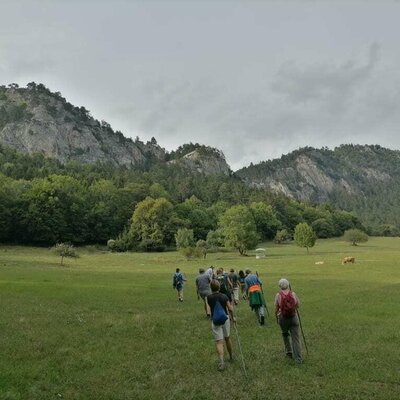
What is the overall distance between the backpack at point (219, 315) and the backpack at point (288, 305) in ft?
6.52

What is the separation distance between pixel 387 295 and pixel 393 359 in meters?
19.6

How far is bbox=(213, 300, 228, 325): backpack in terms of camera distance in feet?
51.0

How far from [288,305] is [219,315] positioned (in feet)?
7.70

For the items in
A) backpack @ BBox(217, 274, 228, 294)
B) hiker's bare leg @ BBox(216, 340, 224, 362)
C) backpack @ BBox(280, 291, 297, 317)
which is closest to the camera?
hiker's bare leg @ BBox(216, 340, 224, 362)

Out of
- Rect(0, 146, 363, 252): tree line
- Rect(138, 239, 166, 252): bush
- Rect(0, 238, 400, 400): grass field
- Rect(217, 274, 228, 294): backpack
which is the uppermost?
Rect(0, 146, 363, 252): tree line

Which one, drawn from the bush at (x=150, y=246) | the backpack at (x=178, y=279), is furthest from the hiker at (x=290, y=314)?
the bush at (x=150, y=246)

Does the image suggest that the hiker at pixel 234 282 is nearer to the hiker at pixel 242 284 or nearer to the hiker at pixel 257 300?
the hiker at pixel 242 284

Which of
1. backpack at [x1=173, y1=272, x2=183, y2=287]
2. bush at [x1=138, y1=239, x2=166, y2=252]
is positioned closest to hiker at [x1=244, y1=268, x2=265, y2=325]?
backpack at [x1=173, y1=272, x2=183, y2=287]

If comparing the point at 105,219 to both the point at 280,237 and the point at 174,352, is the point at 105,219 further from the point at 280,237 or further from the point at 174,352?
the point at 174,352

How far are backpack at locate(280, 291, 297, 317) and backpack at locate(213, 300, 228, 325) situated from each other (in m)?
1.99

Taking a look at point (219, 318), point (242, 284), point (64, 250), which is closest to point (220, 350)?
point (219, 318)

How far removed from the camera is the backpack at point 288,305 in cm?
1581

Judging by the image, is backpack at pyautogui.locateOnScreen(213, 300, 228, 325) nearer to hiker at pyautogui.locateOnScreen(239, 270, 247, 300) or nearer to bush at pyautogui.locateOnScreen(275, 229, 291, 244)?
hiker at pyautogui.locateOnScreen(239, 270, 247, 300)

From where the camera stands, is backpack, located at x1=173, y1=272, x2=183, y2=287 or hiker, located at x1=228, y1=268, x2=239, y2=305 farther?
backpack, located at x1=173, y1=272, x2=183, y2=287
